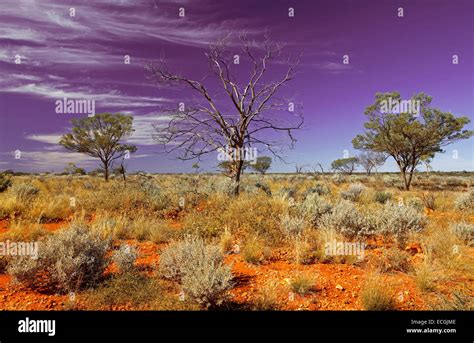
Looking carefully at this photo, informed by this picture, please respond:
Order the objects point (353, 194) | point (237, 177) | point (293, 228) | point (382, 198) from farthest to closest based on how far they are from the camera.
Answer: point (353, 194)
point (382, 198)
point (237, 177)
point (293, 228)

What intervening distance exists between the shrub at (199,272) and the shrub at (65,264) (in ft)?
3.52

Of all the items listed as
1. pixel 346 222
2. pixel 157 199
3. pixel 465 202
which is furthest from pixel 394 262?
pixel 465 202

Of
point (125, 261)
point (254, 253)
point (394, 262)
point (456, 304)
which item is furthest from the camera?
point (254, 253)

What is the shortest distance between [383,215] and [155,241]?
18.1ft

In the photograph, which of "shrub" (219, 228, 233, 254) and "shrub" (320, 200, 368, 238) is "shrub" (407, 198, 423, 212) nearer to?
"shrub" (320, 200, 368, 238)

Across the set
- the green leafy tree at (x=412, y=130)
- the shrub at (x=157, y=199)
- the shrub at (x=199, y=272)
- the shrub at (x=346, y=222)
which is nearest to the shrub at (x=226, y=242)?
the shrub at (x=199, y=272)

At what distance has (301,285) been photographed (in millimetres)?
4574

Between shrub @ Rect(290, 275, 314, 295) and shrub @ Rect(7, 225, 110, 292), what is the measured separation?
9.92ft

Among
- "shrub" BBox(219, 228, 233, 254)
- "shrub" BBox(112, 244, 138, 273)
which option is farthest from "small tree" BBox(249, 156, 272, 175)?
"shrub" BBox(112, 244, 138, 273)

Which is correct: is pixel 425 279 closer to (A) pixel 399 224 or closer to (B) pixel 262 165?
(A) pixel 399 224

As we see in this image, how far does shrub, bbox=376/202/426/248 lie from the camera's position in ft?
22.9

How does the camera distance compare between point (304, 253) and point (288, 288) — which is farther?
point (304, 253)

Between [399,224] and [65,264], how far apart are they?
22.3ft
